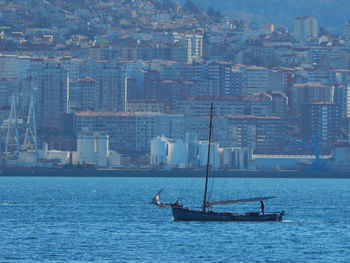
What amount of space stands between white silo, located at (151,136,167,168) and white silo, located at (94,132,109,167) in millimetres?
5036

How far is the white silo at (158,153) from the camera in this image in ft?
531

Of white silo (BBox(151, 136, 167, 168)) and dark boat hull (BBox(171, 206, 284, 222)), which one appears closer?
dark boat hull (BBox(171, 206, 284, 222))

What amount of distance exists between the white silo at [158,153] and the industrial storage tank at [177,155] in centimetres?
70

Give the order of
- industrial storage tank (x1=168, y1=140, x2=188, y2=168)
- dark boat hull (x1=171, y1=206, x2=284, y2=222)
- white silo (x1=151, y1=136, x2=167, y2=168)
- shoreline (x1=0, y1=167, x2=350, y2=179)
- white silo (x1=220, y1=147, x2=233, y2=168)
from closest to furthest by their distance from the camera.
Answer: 1. dark boat hull (x1=171, y1=206, x2=284, y2=222)
2. shoreline (x1=0, y1=167, x2=350, y2=179)
3. white silo (x1=151, y1=136, x2=167, y2=168)
4. industrial storage tank (x1=168, y1=140, x2=188, y2=168)
5. white silo (x1=220, y1=147, x2=233, y2=168)

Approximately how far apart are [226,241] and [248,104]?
13709cm

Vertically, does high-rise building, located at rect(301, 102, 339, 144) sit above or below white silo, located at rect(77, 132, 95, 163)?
above

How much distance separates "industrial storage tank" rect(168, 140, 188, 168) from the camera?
533 ft

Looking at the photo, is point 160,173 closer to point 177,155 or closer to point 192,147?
point 177,155

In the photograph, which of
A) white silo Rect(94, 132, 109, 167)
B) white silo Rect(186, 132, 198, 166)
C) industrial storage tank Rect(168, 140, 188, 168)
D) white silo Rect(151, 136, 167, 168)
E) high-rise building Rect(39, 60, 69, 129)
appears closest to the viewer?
white silo Rect(151, 136, 167, 168)

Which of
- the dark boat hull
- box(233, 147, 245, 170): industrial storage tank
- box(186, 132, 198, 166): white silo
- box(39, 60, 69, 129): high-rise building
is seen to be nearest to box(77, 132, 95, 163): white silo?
box(186, 132, 198, 166): white silo

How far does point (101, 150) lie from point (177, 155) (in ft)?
26.9

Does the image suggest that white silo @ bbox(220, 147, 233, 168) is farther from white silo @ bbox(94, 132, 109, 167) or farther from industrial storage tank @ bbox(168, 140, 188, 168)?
white silo @ bbox(94, 132, 109, 167)

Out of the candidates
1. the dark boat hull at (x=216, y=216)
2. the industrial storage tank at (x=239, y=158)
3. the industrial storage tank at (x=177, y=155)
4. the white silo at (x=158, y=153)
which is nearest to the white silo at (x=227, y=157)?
the industrial storage tank at (x=239, y=158)

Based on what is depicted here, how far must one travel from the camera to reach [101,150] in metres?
163
